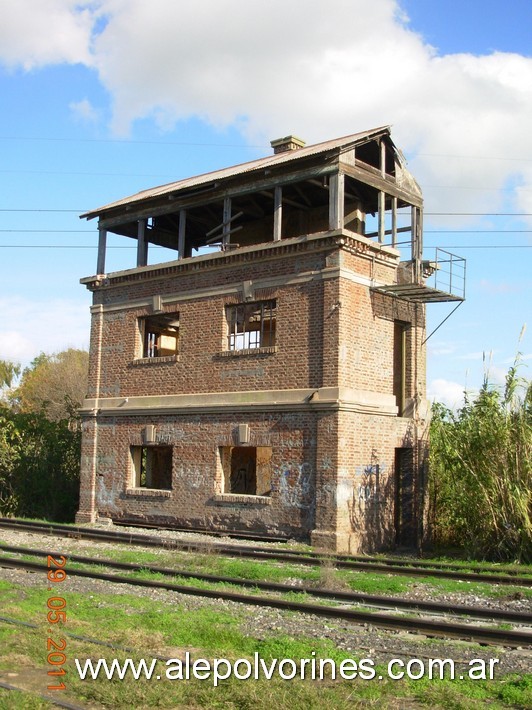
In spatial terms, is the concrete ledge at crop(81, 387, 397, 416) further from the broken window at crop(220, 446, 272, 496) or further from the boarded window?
the broken window at crop(220, 446, 272, 496)

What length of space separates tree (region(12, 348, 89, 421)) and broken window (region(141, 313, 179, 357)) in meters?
32.3

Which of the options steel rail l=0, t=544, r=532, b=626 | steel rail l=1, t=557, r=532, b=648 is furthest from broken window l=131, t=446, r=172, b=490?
steel rail l=1, t=557, r=532, b=648

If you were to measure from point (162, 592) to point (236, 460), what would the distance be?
11.1m

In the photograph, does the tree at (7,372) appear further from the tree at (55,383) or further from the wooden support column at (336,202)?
the wooden support column at (336,202)

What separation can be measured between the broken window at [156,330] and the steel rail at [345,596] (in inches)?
339

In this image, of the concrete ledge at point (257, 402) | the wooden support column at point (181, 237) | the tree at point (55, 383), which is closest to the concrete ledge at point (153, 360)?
the concrete ledge at point (257, 402)

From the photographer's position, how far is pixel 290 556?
1398 centimetres

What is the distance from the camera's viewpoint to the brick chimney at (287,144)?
21.4m

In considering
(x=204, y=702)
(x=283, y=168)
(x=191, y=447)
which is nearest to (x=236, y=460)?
(x=191, y=447)

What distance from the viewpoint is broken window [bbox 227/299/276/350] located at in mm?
18141

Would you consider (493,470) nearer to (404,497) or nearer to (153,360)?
(404,497)

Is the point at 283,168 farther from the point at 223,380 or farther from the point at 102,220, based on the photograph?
the point at 102,220

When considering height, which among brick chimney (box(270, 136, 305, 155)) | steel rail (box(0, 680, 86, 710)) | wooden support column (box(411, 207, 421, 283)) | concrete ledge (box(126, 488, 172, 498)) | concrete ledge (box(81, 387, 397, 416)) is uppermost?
brick chimney (box(270, 136, 305, 155))

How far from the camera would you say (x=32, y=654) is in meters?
7.21
